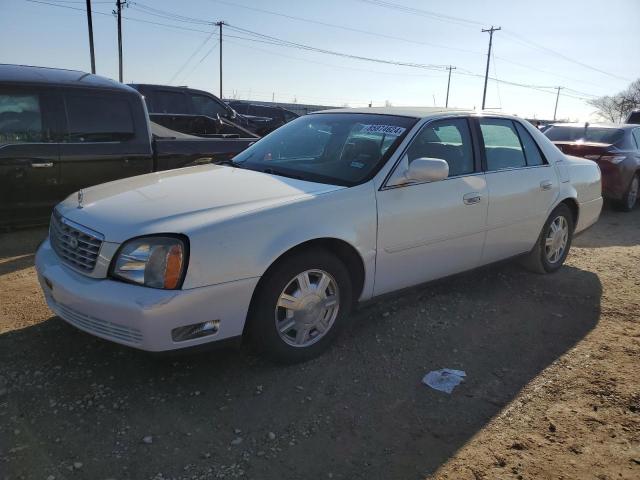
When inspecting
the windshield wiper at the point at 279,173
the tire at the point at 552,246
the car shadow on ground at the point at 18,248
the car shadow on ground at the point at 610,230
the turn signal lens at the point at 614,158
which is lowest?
the car shadow on ground at the point at 18,248

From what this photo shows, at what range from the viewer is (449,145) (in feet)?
13.0

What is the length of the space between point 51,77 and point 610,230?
24.3 ft

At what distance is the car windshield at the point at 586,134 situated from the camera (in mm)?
8695

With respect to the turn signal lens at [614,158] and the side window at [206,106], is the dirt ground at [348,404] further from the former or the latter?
the side window at [206,106]

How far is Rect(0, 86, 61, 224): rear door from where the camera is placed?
509cm

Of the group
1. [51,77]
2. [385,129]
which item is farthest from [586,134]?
[51,77]

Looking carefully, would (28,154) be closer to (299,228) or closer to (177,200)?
(177,200)

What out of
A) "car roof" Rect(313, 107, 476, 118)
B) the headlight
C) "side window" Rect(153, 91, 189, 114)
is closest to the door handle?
"car roof" Rect(313, 107, 476, 118)

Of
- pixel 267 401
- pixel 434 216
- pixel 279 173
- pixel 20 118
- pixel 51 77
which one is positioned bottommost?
pixel 267 401

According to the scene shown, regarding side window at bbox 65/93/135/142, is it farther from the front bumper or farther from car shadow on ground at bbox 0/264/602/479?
the front bumper

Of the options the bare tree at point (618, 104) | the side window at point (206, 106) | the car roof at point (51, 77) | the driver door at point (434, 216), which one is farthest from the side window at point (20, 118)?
the bare tree at point (618, 104)

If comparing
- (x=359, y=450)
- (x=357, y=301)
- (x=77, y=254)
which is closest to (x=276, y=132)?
(x=357, y=301)

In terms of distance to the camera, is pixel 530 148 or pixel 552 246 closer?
pixel 530 148

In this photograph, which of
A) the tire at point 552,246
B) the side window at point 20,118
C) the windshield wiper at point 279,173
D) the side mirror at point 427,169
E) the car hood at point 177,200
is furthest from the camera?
the side window at point 20,118
